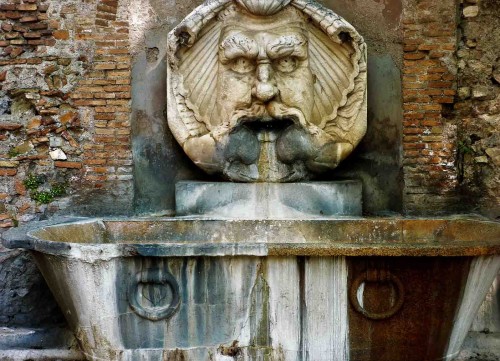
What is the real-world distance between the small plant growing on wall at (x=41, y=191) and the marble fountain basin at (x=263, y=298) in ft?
3.73

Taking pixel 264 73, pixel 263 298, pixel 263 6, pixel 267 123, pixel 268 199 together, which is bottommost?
pixel 263 298

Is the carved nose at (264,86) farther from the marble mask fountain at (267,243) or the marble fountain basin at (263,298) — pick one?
the marble fountain basin at (263,298)

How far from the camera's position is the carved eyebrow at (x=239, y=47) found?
581 cm

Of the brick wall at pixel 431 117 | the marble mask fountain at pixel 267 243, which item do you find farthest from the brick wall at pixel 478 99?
the marble mask fountain at pixel 267 243

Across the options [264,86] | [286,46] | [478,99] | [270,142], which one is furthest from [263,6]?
[478,99]

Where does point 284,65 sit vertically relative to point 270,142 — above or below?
above

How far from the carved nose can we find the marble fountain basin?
135cm

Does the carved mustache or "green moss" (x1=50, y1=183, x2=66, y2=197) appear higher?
the carved mustache

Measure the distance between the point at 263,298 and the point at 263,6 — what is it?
2.02 metres

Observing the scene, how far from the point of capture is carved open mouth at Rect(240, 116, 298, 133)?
585cm

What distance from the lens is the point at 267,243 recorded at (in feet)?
15.5

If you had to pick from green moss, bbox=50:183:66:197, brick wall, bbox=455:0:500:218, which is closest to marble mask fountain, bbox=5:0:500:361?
green moss, bbox=50:183:66:197

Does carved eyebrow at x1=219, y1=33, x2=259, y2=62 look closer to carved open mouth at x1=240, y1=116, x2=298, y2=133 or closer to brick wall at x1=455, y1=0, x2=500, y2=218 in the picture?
carved open mouth at x1=240, y1=116, x2=298, y2=133

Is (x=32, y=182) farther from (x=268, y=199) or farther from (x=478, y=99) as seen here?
(x=478, y=99)
